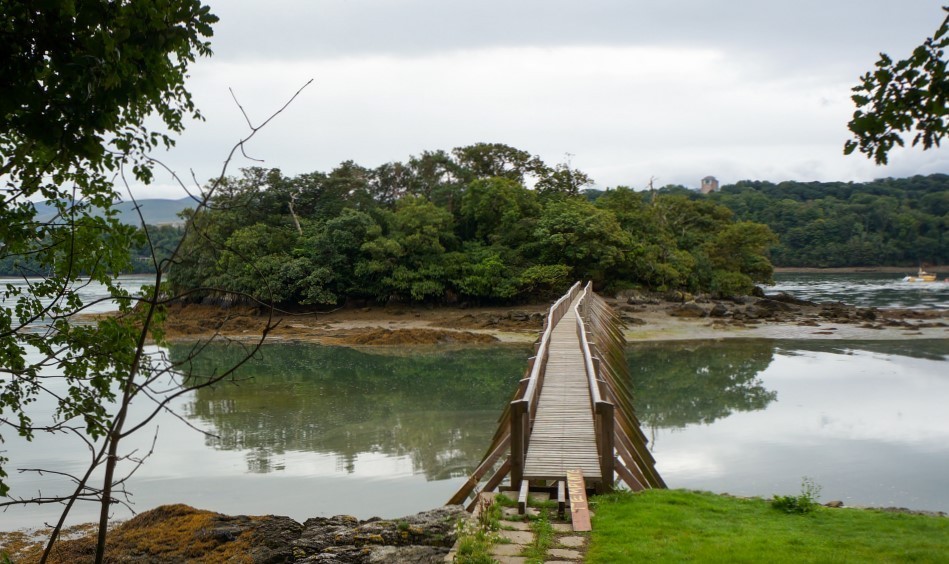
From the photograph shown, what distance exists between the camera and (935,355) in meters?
24.5

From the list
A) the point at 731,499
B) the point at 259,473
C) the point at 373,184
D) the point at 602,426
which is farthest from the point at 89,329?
the point at 373,184

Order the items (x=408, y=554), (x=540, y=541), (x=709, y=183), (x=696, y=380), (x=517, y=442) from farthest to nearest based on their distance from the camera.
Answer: (x=709, y=183)
(x=696, y=380)
(x=517, y=442)
(x=408, y=554)
(x=540, y=541)

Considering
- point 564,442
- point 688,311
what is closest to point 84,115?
point 564,442

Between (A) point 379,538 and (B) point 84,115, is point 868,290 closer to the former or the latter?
(A) point 379,538

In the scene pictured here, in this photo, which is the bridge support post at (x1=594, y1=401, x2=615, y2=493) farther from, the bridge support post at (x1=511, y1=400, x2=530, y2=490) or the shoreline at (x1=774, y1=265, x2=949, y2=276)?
the shoreline at (x1=774, y1=265, x2=949, y2=276)

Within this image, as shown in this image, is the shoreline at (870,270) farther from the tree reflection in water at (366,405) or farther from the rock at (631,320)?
the tree reflection in water at (366,405)

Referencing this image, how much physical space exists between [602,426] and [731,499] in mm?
2140

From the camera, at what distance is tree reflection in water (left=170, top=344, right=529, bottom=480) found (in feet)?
45.8

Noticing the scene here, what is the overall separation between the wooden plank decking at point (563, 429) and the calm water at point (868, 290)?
36.6 metres

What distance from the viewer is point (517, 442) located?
779 cm

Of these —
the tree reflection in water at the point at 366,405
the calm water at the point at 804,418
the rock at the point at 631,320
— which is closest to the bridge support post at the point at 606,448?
the calm water at the point at 804,418

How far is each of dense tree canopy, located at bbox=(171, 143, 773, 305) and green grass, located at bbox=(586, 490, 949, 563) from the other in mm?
27890

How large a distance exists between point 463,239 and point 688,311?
14622 millimetres

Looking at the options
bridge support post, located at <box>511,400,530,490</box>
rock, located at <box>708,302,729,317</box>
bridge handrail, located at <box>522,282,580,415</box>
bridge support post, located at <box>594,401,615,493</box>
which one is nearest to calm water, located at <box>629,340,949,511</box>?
bridge handrail, located at <box>522,282,580,415</box>
